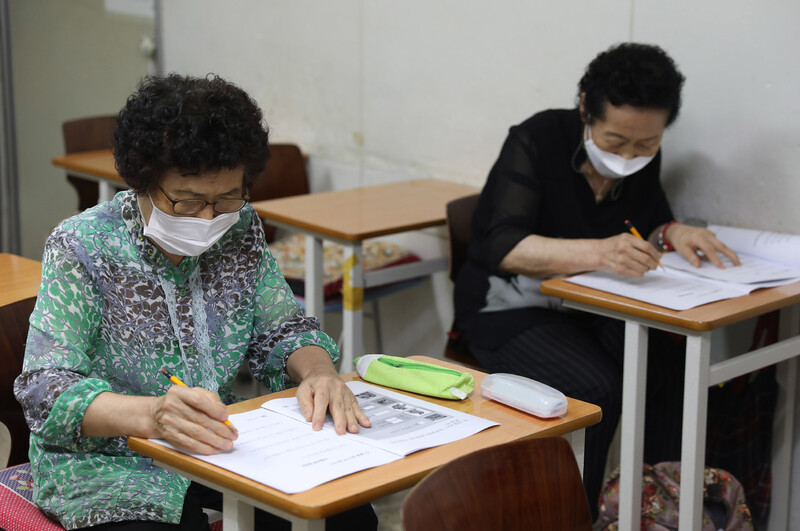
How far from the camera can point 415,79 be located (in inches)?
140

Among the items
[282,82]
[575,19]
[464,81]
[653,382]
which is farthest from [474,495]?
[282,82]

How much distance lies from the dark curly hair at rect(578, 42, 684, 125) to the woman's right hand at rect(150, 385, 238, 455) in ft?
4.88

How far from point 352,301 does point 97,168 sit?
1.47m

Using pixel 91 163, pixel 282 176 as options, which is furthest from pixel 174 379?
pixel 91 163

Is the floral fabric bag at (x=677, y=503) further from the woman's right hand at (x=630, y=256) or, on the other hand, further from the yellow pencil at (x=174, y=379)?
the yellow pencil at (x=174, y=379)

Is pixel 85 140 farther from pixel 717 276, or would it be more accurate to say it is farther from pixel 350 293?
pixel 717 276

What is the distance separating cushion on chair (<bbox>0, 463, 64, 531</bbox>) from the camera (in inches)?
61.2

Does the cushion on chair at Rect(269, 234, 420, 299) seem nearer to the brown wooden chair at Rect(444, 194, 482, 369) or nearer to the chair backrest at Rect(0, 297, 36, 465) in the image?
Result: the brown wooden chair at Rect(444, 194, 482, 369)

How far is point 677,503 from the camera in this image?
7.72 ft

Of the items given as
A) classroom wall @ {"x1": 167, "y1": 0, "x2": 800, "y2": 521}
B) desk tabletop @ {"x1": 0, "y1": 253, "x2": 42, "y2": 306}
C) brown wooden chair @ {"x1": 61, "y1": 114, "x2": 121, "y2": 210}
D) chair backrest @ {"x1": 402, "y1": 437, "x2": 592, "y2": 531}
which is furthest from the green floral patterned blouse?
brown wooden chair @ {"x1": 61, "y1": 114, "x2": 121, "y2": 210}

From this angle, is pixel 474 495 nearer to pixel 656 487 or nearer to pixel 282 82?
pixel 656 487

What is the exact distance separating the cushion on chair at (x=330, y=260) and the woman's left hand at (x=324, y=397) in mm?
1469

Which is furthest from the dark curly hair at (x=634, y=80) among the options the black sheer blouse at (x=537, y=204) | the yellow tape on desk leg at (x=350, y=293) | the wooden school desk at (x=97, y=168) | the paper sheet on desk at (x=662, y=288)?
the wooden school desk at (x=97, y=168)

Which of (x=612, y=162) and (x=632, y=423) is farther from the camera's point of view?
(x=612, y=162)
